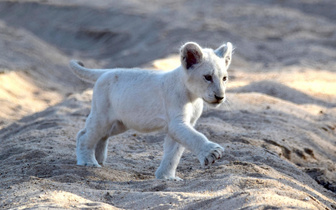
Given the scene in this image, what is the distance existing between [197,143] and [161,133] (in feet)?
12.1

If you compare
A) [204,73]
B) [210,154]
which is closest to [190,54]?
[204,73]

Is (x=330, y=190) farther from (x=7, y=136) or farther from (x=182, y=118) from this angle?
(x=7, y=136)

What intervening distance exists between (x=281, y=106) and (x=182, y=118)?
5730mm

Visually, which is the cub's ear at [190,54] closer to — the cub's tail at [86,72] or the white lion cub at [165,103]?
the white lion cub at [165,103]

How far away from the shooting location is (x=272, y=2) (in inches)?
877

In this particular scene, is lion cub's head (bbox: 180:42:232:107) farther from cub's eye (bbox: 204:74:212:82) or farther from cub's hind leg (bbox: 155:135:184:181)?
cub's hind leg (bbox: 155:135:184:181)

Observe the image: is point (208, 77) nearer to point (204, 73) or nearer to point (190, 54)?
point (204, 73)

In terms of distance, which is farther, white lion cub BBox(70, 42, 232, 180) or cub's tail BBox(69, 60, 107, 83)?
cub's tail BBox(69, 60, 107, 83)

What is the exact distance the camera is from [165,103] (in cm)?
649

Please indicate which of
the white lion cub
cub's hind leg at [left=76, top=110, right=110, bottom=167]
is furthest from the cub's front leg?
cub's hind leg at [left=76, top=110, right=110, bottom=167]

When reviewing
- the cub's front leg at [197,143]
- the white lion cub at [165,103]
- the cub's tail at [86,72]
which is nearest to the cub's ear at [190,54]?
the white lion cub at [165,103]

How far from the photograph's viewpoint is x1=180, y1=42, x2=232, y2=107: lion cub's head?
19.9 feet

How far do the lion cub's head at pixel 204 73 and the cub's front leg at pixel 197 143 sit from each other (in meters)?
0.40

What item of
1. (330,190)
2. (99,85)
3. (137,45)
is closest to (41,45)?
(137,45)
